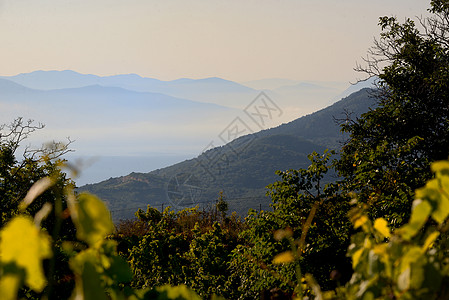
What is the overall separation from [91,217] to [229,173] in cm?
9924

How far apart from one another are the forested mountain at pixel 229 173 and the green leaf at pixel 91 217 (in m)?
76.4

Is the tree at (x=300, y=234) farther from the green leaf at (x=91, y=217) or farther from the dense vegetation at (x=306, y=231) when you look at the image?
the green leaf at (x=91, y=217)

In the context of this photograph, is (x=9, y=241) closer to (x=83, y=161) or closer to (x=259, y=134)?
(x=83, y=161)

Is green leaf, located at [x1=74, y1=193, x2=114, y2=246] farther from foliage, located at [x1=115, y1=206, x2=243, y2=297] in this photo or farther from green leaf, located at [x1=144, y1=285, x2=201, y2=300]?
foliage, located at [x1=115, y1=206, x2=243, y2=297]

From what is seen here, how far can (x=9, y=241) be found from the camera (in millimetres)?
609

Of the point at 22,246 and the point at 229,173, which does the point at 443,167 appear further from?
the point at 229,173

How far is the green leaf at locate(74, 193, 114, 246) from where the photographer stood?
2.19ft

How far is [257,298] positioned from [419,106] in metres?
8.87

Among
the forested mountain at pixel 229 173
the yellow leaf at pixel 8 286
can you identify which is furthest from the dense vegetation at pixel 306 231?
the forested mountain at pixel 229 173

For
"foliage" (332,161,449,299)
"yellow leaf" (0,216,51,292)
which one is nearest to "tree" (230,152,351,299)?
"foliage" (332,161,449,299)

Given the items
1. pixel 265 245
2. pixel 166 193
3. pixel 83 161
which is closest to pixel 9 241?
pixel 83 161

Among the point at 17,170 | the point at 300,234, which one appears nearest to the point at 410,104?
the point at 300,234

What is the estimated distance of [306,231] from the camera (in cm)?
139

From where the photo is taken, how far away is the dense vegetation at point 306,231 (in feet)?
2.35
